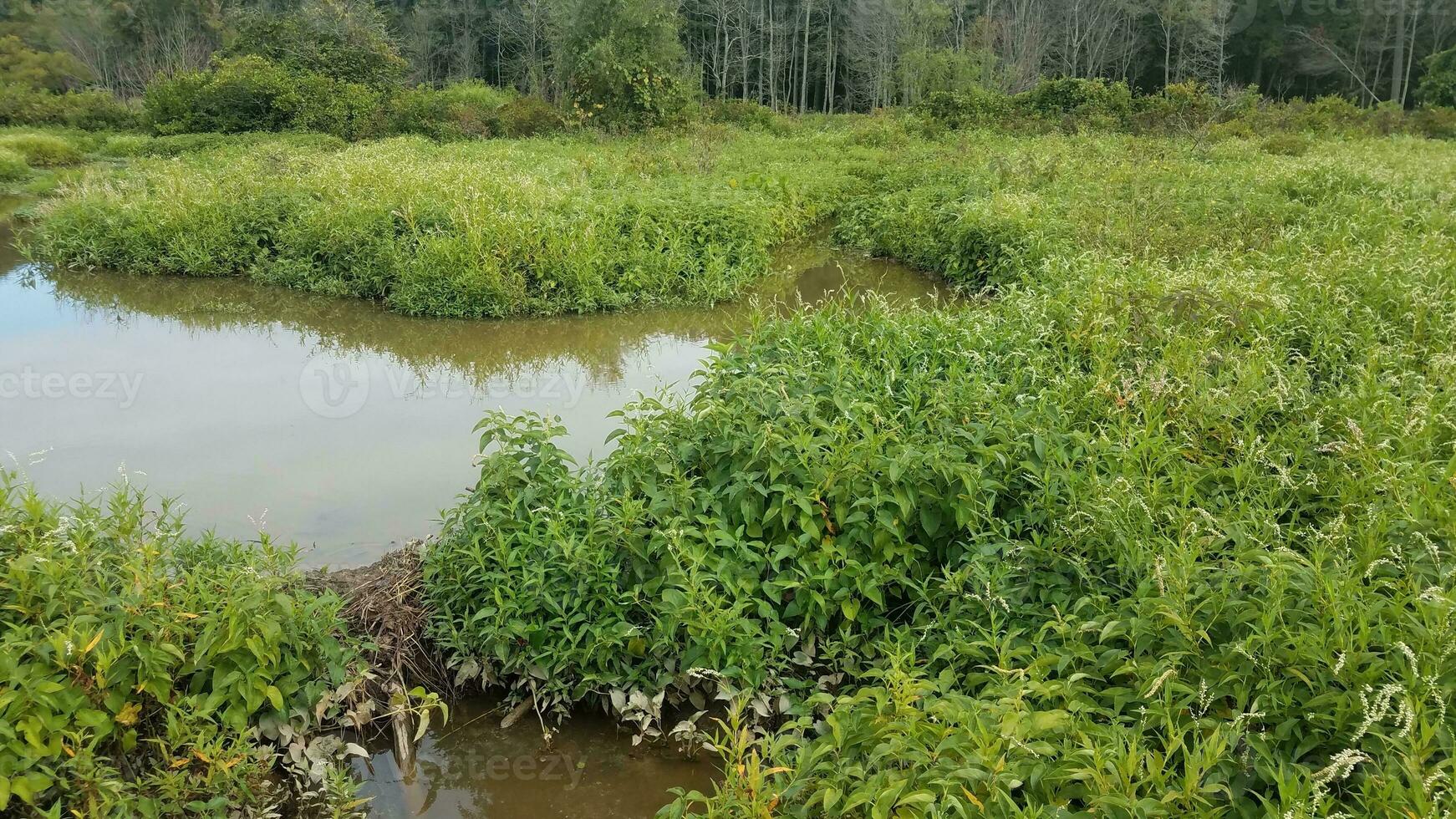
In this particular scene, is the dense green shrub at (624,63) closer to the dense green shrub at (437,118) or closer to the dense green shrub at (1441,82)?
the dense green shrub at (437,118)

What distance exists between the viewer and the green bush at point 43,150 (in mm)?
21234

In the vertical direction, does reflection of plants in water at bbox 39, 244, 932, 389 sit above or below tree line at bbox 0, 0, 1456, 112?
below

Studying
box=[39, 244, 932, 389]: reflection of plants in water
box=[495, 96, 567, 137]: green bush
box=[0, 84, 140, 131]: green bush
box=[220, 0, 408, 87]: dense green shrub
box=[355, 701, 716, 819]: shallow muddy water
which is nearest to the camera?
box=[355, 701, 716, 819]: shallow muddy water

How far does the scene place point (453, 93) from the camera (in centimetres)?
3009

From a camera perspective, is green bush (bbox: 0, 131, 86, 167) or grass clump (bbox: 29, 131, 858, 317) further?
green bush (bbox: 0, 131, 86, 167)

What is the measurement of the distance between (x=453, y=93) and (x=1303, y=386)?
29689 millimetres

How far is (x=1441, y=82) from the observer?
2775cm

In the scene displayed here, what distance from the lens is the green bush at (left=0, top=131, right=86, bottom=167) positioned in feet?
69.7

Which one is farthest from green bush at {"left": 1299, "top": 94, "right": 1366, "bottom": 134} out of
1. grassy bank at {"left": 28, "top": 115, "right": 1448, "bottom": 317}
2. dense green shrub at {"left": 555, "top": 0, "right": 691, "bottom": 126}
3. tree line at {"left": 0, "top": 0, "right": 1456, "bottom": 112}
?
dense green shrub at {"left": 555, "top": 0, "right": 691, "bottom": 126}

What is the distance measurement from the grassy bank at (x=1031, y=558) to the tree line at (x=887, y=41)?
91.1ft

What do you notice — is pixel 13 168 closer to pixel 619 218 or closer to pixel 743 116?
pixel 619 218

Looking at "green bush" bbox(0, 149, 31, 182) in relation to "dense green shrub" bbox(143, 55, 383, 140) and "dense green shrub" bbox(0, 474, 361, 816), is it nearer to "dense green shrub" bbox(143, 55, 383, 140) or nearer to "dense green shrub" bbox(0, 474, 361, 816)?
"dense green shrub" bbox(143, 55, 383, 140)

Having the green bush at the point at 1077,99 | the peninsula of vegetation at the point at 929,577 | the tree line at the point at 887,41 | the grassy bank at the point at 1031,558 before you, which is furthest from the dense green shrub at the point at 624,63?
the grassy bank at the point at 1031,558

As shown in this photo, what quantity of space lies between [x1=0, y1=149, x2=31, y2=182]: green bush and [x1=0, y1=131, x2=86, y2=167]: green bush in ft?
3.99
